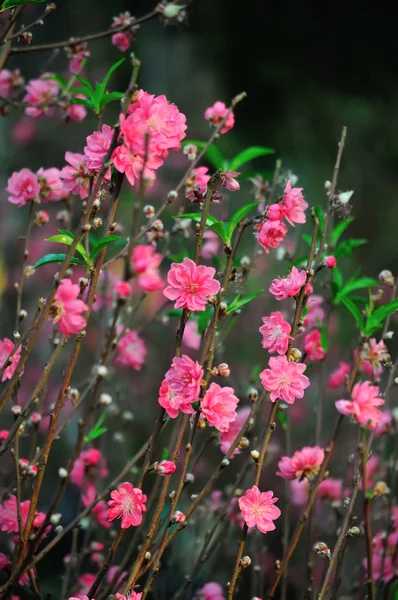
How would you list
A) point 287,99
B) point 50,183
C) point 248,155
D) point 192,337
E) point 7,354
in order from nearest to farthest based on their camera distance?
point 7,354 → point 50,183 → point 248,155 → point 192,337 → point 287,99

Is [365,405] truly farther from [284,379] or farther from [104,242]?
[104,242]

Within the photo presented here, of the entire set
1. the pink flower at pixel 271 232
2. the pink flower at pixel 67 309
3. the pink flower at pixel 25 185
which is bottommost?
the pink flower at pixel 67 309

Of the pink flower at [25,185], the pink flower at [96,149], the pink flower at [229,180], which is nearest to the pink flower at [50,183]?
the pink flower at [25,185]

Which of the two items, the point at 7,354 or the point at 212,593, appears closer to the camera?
the point at 7,354

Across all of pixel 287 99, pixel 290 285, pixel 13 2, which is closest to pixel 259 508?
pixel 290 285

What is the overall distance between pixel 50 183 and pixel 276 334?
19.6 inches

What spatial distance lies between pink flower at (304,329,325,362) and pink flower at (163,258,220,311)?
0.34 m

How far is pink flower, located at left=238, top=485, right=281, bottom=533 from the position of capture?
0.92 m

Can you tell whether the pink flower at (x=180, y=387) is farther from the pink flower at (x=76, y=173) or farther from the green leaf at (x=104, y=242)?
the pink flower at (x=76, y=173)

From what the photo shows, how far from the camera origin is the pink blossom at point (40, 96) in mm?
1296

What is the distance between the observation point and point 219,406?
2.94ft

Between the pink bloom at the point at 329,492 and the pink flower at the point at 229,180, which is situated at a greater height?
the pink flower at the point at 229,180

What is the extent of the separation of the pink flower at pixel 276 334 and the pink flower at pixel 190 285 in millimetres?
95

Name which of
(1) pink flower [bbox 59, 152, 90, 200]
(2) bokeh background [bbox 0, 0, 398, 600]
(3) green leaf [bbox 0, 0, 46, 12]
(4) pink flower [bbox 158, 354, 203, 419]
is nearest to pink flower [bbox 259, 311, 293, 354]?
(4) pink flower [bbox 158, 354, 203, 419]
